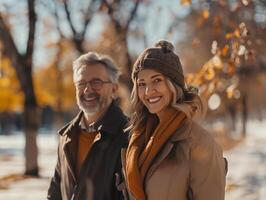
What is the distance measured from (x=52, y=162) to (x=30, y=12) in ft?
26.2

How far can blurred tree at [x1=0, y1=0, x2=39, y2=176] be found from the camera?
1428 cm

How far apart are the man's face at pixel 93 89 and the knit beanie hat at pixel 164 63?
1.02m

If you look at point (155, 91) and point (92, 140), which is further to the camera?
point (92, 140)

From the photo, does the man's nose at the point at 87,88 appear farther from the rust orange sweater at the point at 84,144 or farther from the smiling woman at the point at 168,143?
the smiling woman at the point at 168,143

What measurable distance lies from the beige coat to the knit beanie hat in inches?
10.7

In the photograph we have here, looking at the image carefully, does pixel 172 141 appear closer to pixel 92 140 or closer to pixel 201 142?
pixel 201 142

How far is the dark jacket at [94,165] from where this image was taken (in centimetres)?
366

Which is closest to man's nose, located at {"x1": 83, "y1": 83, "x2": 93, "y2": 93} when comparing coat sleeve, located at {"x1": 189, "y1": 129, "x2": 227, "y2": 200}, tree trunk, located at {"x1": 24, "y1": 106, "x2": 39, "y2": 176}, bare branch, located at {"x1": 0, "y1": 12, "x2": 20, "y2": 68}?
coat sleeve, located at {"x1": 189, "y1": 129, "x2": 227, "y2": 200}

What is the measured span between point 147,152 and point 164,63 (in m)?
0.49

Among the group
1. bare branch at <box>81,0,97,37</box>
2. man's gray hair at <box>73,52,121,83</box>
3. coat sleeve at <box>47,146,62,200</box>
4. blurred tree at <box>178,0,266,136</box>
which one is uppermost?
bare branch at <box>81,0,97,37</box>

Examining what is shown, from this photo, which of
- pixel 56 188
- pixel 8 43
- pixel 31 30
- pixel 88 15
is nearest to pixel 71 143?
pixel 56 188

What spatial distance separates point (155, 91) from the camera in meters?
2.85

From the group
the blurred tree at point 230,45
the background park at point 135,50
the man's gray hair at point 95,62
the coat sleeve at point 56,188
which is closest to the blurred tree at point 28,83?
the background park at point 135,50

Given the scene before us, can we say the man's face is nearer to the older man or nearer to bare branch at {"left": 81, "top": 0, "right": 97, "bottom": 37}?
the older man
